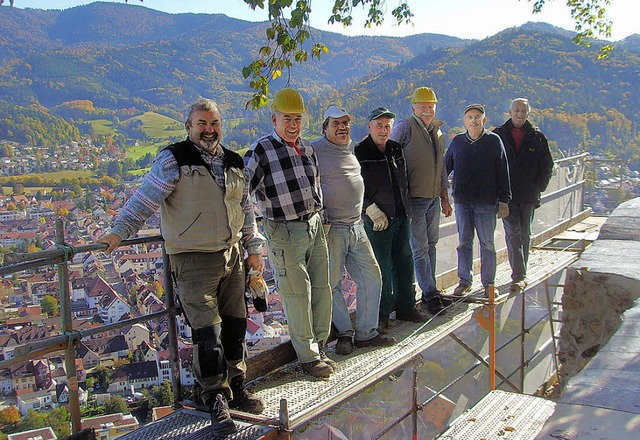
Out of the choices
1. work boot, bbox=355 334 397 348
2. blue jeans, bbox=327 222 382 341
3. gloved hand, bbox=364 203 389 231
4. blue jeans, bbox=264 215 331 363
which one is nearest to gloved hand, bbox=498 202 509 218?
gloved hand, bbox=364 203 389 231

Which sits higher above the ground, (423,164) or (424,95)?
(424,95)

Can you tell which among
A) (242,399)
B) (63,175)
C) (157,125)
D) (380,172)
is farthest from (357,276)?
(157,125)

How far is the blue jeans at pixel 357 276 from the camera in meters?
4.86

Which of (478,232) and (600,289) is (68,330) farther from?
(600,289)

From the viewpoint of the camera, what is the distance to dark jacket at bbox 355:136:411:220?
5148 millimetres

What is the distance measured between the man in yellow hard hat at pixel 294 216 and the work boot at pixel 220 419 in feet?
3.37

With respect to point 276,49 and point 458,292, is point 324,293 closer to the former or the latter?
point 276,49

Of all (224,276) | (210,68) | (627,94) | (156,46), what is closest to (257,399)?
(224,276)

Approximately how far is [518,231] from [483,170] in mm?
1077

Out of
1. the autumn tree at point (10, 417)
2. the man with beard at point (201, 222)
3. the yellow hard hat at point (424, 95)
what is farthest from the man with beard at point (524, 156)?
the autumn tree at point (10, 417)

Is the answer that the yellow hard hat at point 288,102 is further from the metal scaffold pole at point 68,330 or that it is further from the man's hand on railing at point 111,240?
the metal scaffold pole at point 68,330

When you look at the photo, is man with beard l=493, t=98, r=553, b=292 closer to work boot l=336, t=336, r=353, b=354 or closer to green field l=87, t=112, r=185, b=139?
work boot l=336, t=336, r=353, b=354

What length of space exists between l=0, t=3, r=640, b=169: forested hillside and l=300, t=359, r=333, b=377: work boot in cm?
2028

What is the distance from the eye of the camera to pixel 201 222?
3.52 m
